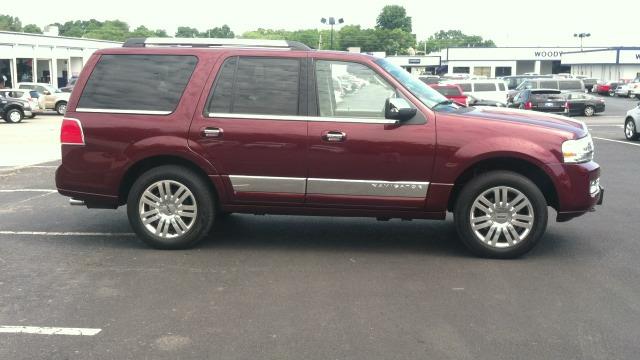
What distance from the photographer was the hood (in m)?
6.14

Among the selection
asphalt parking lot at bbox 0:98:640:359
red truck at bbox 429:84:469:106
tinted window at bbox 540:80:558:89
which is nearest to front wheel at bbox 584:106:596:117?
tinted window at bbox 540:80:558:89

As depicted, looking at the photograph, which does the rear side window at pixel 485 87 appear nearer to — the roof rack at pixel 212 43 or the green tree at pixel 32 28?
the roof rack at pixel 212 43

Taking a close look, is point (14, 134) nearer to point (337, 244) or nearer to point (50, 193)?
point (50, 193)

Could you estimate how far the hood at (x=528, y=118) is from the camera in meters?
6.14

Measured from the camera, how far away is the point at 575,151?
6.03 m

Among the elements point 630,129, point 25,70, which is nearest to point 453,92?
point 630,129

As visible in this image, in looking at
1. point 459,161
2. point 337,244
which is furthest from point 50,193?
point 459,161

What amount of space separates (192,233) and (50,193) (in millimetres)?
4376

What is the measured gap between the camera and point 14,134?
21.6 meters

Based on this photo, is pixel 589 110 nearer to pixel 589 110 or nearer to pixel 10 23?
pixel 589 110

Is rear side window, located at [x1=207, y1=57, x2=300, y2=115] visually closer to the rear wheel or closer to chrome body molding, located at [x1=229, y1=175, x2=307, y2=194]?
chrome body molding, located at [x1=229, y1=175, x2=307, y2=194]

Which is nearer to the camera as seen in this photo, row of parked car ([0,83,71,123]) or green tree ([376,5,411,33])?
row of parked car ([0,83,71,123])

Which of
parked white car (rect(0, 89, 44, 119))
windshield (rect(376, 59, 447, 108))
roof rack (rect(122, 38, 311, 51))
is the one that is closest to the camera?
windshield (rect(376, 59, 447, 108))

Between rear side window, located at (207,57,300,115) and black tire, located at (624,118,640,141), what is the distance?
14964mm
